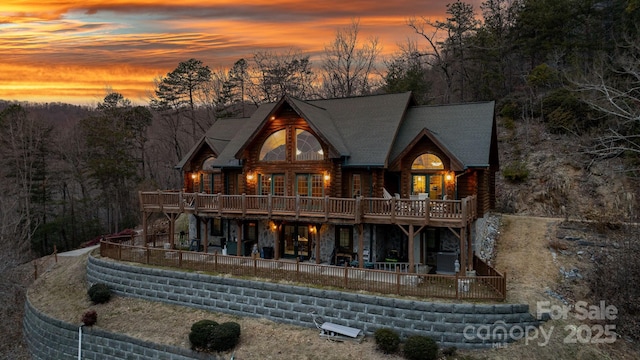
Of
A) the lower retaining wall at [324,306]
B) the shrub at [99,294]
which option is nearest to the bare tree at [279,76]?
the lower retaining wall at [324,306]

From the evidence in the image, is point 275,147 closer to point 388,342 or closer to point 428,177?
point 428,177

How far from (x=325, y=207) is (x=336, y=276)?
136 inches

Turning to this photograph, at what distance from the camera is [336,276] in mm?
17125

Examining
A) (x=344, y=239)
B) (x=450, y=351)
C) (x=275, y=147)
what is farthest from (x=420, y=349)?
(x=275, y=147)

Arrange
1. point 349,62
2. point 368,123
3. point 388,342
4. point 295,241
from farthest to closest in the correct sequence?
point 349,62 < point 368,123 < point 295,241 < point 388,342

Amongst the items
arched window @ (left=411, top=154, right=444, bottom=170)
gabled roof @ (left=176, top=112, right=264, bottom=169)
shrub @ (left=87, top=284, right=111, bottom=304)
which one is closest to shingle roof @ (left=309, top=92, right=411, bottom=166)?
arched window @ (left=411, top=154, right=444, bottom=170)

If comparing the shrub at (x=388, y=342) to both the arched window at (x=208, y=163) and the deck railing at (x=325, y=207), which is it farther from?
the arched window at (x=208, y=163)

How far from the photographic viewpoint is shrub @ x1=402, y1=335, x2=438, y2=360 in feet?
44.4

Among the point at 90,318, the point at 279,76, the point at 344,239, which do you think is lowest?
the point at 90,318

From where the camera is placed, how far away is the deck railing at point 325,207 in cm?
1742

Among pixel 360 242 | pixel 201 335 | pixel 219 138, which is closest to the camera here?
pixel 201 335

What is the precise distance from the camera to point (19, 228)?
35.4 metres

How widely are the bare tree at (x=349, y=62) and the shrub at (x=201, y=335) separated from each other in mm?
33383

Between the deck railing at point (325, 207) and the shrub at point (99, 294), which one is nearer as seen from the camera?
the deck railing at point (325, 207)
